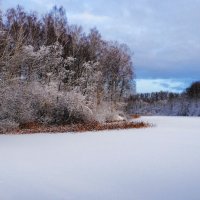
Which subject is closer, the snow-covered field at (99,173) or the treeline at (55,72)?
the snow-covered field at (99,173)

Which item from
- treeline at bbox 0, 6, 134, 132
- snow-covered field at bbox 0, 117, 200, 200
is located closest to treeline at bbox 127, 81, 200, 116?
treeline at bbox 0, 6, 134, 132

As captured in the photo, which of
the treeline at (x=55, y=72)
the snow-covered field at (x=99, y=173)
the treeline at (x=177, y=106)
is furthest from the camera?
the treeline at (x=177, y=106)

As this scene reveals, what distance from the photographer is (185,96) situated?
112 metres

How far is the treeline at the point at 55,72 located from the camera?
23359 millimetres

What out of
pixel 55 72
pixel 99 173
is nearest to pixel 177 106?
pixel 55 72

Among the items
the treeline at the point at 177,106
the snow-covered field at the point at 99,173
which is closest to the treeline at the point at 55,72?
the snow-covered field at the point at 99,173

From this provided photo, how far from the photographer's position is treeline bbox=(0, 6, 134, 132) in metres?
23.4

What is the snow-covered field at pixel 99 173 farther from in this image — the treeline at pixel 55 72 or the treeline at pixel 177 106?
the treeline at pixel 177 106

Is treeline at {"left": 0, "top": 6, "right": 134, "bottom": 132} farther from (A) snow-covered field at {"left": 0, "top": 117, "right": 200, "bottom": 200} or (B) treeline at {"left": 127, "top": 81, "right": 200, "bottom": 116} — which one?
(B) treeline at {"left": 127, "top": 81, "right": 200, "bottom": 116}

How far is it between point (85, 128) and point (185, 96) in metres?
91.6

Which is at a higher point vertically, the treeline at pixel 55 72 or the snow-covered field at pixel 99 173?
the treeline at pixel 55 72

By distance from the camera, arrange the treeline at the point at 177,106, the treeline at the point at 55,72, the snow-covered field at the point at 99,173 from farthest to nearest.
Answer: the treeline at the point at 177,106
the treeline at the point at 55,72
the snow-covered field at the point at 99,173

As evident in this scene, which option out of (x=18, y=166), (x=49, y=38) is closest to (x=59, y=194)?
(x=18, y=166)

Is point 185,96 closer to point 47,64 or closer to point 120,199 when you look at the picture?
point 47,64
